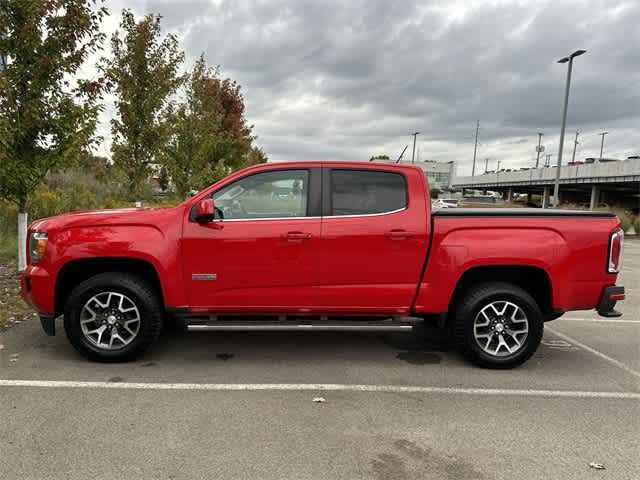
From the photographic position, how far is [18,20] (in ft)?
22.7

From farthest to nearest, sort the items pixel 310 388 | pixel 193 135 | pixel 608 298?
pixel 193 135, pixel 608 298, pixel 310 388

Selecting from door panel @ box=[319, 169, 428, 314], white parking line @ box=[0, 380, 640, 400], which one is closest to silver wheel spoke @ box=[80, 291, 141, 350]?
white parking line @ box=[0, 380, 640, 400]

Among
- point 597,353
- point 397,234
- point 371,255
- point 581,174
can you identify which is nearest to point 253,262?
point 371,255

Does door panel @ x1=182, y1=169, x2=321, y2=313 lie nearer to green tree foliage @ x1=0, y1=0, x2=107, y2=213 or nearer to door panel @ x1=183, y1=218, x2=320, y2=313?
door panel @ x1=183, y1=218, x2=320, y2=313

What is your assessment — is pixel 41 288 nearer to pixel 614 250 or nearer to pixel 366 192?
pixel 366 192

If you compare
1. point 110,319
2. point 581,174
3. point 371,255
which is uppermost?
point 581,174

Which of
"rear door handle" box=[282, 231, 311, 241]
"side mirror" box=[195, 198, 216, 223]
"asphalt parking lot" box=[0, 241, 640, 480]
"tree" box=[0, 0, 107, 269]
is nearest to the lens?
"asphalt parking lot" box=[0, 241, 640, 480]

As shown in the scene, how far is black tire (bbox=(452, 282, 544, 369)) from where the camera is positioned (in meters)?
4.31

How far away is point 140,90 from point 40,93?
166 inches

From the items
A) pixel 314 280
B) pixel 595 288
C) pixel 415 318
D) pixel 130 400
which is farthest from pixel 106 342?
pixel 595 288

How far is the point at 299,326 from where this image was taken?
14.3 ft

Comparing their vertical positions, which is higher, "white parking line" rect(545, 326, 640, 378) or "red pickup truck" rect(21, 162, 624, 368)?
"red pickup truck" rect(21, 162, 624, 368)

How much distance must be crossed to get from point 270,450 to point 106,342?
2.24 meters

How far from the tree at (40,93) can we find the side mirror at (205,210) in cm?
432
